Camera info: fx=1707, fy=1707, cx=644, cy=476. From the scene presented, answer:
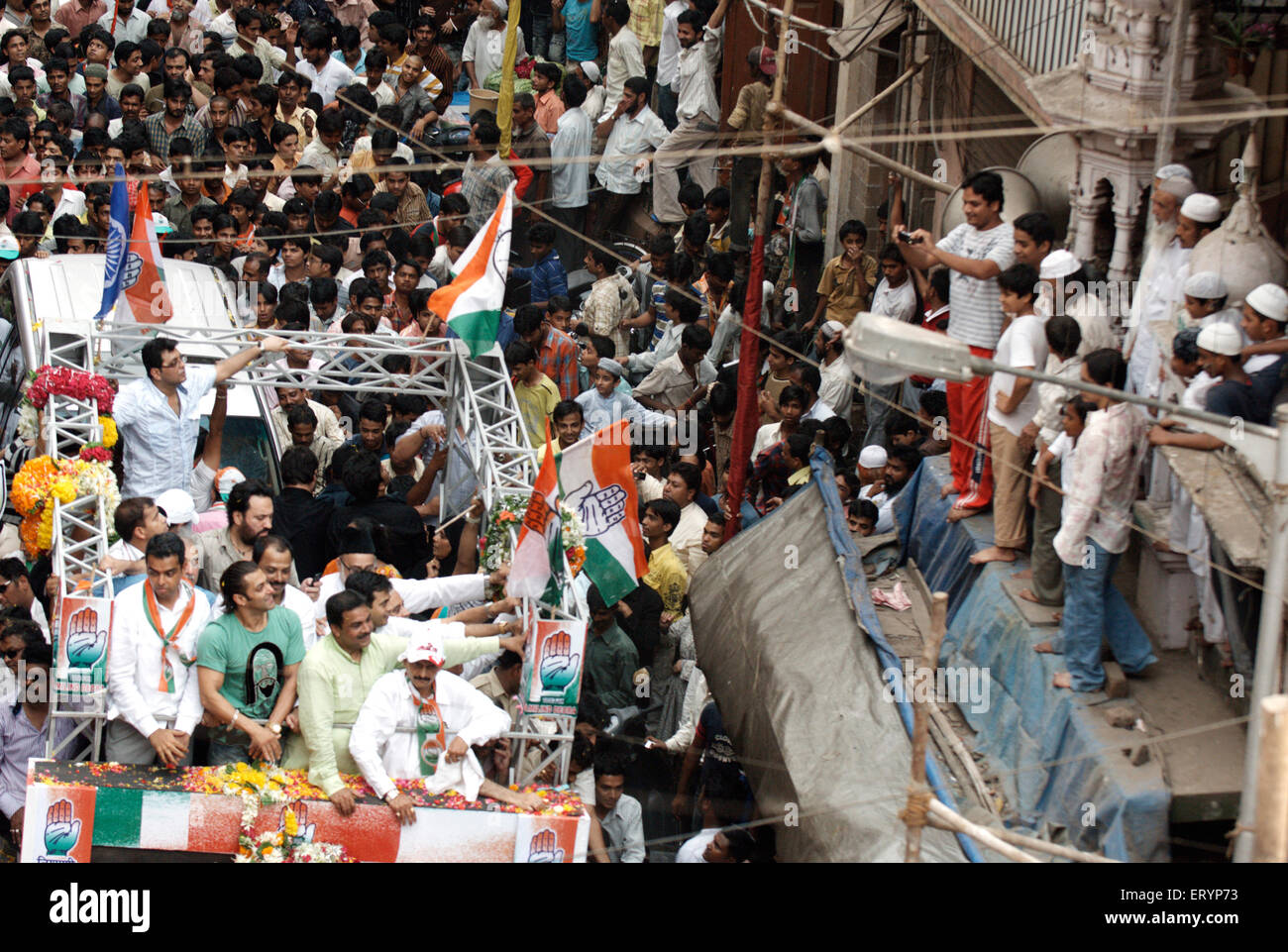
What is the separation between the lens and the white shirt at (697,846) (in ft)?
29.7

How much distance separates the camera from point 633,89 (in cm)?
1656

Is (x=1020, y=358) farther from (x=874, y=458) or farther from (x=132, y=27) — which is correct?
(x=132, y=27)

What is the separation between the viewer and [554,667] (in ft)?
29.0

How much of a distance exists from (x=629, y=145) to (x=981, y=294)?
24.4 feet

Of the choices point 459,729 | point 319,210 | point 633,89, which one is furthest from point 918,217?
point 459,729

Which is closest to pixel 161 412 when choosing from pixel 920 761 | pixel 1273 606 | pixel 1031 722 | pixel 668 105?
pixel 1031 722

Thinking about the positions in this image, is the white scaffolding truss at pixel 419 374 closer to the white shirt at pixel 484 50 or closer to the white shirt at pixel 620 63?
the white shirt at pixel 620 63

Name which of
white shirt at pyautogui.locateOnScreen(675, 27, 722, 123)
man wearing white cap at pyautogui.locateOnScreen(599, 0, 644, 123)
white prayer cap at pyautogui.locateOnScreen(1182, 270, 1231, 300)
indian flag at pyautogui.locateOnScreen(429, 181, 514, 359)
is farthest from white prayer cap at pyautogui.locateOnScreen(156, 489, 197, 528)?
man wearing white cap at pyautogui.locateOnScreen(599, 0, 644, 123)

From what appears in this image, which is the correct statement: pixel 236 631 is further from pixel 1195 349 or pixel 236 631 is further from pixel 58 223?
pixel 58 223

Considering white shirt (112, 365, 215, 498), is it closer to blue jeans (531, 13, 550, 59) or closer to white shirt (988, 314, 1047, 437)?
white shirt (988, 314, 1047, 437)

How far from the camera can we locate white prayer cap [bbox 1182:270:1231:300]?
26.8ft

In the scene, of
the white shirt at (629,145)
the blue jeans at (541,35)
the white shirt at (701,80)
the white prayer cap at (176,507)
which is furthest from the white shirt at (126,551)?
the blue jeans at (541,35)

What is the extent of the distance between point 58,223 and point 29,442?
16.9 ft

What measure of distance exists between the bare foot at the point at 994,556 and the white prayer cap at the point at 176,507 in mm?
4540
